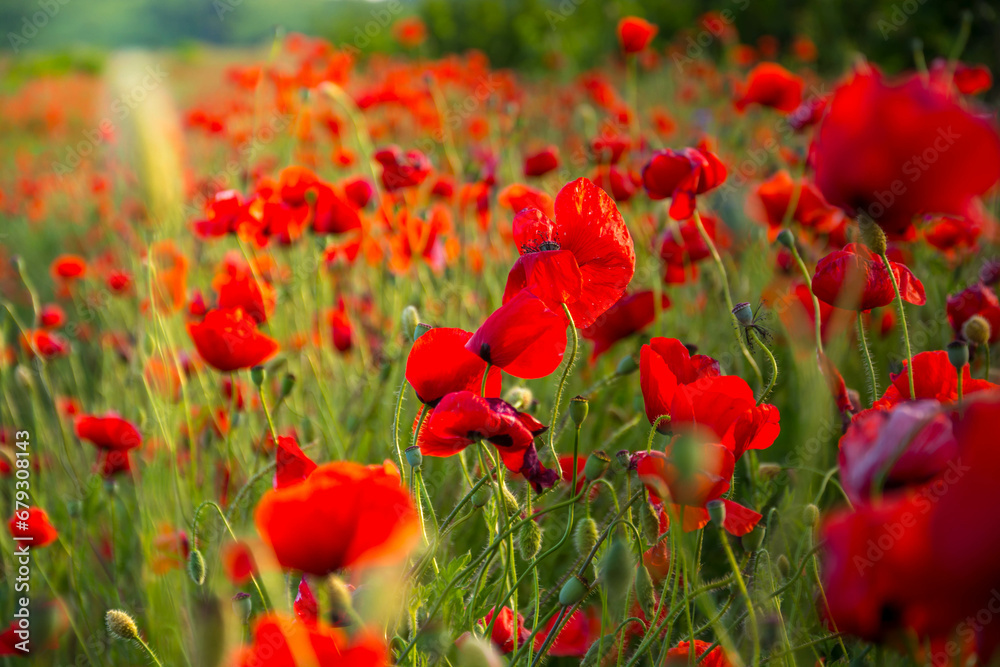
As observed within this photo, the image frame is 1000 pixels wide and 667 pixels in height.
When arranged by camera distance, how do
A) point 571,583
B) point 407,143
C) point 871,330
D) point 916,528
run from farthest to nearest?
point 407,143
point 871,330
point 571,583
point 916,528

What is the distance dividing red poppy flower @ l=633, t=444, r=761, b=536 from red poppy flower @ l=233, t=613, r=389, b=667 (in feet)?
0.92

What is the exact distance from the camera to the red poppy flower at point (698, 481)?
1.97 ft

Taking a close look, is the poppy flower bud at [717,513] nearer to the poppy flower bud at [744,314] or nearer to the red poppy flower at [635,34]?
the poppy flower bud at [744,314]

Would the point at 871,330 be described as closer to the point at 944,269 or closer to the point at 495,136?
the point at 944,269

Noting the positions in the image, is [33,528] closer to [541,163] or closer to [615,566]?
[615,566]

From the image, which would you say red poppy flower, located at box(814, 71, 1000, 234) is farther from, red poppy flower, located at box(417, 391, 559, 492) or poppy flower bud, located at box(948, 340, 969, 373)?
red poppy flower, located at box(417, 391, 559, 492)

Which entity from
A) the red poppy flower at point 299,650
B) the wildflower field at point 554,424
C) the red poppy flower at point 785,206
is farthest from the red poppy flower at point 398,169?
the red poppy flower at point 299,650

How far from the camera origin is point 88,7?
86.8 ft

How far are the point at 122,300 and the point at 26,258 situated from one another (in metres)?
2.23

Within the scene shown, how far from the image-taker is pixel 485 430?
0.75m

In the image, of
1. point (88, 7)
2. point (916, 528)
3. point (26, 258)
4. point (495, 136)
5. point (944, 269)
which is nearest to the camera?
point (916, 528)

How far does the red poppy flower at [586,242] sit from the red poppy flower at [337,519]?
38cm

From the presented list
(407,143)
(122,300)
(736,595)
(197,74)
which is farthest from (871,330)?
(197,74)

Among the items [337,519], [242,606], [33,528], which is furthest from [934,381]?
[33,528]
